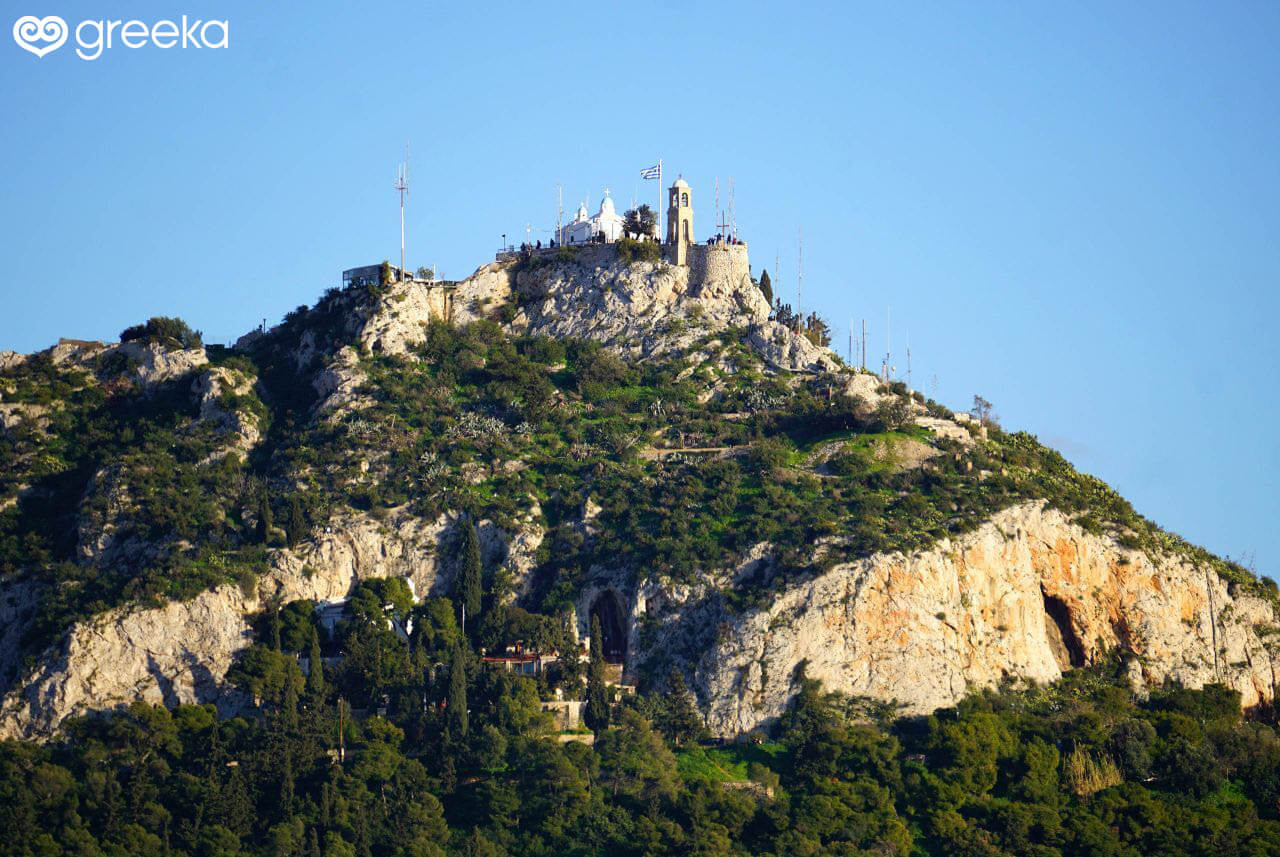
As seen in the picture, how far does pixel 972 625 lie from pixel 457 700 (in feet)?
76.8

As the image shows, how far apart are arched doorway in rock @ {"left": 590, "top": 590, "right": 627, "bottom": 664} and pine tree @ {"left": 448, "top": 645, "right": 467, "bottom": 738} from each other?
779 cm

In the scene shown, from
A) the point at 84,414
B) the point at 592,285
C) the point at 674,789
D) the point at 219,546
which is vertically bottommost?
the point at 674,789

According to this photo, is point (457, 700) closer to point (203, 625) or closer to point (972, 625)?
point (203, 625)

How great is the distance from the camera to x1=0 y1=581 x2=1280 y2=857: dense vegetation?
10462 cm

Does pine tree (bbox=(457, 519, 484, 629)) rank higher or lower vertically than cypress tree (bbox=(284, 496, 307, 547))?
lower

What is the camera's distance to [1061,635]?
11975 cm

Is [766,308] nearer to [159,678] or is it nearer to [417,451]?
[417,451]

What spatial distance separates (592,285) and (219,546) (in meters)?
29.6

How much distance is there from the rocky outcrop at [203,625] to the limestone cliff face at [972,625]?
11.6 meters

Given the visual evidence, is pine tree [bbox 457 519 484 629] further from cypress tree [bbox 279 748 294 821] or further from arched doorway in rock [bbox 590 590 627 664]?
cypress tree [bbox 279 748 294 821]

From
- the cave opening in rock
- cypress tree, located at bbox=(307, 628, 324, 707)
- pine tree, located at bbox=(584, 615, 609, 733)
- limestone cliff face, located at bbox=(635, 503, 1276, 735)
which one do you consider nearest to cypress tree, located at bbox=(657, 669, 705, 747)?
limestone cliff face, located at bbox=(635, 503, 1276, 735)

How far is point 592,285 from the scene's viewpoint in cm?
13862

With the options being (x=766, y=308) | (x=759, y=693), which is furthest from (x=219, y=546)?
(x=766, y=308)

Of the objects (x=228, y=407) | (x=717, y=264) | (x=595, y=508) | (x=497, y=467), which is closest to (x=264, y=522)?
(x=228, y=407)
